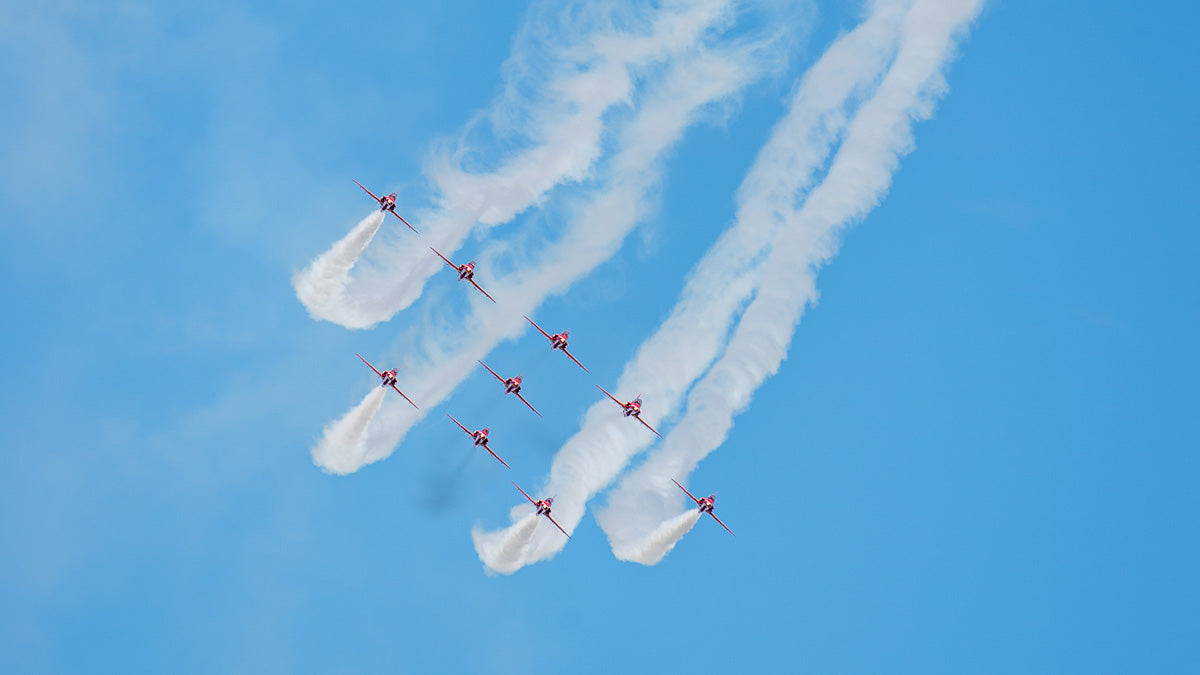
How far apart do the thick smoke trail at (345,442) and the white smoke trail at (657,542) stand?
16.7 meters

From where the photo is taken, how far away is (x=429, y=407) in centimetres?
6731

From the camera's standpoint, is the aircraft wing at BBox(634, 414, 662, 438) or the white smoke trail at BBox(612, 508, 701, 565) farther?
the white smoke trail at BBox(612, 508, 701, 565)

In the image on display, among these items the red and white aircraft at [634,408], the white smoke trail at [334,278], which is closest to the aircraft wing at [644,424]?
the red and white aircraft at [634,408]

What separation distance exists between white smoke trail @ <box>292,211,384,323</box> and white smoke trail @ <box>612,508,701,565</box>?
70.7ft

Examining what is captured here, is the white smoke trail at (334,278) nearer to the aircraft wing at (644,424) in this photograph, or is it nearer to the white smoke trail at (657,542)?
the aircraft wing at (644,424)

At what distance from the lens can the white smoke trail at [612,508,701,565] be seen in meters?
65.6

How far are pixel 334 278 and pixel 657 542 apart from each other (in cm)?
2484

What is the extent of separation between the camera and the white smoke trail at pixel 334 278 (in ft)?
217

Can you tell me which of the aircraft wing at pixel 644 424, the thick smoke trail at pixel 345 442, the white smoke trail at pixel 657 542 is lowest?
the thick smoke trail at pixel 345 442

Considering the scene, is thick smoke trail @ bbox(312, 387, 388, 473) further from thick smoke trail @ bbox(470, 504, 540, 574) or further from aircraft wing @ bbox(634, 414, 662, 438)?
aircraft wing @ bbox(634, 414, 662, 438)

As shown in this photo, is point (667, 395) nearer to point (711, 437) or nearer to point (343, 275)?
point (711, 437)

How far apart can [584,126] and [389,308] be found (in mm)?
15820

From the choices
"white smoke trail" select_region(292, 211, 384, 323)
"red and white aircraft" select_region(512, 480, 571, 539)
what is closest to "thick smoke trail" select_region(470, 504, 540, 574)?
"red and white aircraft" select_region(512, 480, 571, 539)

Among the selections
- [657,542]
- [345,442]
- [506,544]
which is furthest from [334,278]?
[657,542]
